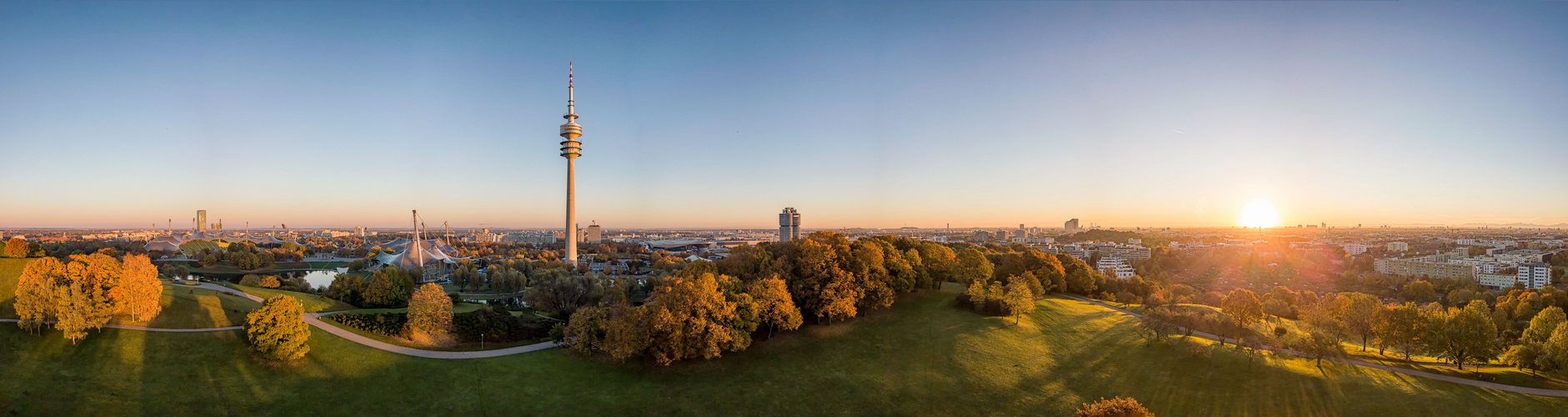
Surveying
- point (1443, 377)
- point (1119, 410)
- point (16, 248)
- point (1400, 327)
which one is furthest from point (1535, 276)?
point (16, 248)

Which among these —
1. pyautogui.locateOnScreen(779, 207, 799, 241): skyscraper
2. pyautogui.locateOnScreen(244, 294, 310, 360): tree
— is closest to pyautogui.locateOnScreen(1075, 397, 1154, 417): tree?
pyautogui.locateOnScreen(244, 294, 310, 360): tree

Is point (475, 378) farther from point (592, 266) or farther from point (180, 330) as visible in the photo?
point (592, 266)

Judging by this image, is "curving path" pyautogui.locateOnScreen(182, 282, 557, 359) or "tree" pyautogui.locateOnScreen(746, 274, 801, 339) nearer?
"curving path" pyautogui.locateOnScreen(182, 282, 557, 359)

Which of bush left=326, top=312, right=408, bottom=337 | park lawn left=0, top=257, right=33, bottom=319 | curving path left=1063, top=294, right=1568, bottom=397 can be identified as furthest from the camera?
bush left=326, top=312, right=408, bottom=337

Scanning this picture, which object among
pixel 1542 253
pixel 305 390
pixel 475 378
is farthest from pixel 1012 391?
pixel 1542 253

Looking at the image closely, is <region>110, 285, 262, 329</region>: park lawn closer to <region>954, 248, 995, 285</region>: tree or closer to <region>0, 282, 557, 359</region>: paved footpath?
<region>0, 282, 557, 359</region>: paved footpath

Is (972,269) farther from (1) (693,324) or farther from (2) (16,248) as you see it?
(2) (16,248)
